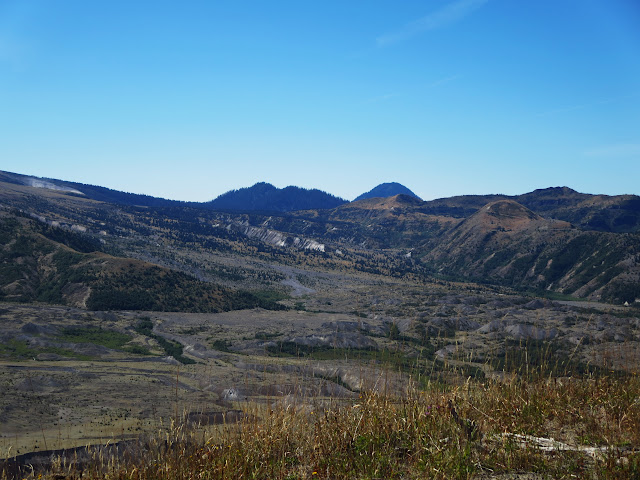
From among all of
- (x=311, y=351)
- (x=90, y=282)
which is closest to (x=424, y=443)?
(x=311, y=351)

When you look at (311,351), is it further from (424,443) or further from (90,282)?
(90,282)

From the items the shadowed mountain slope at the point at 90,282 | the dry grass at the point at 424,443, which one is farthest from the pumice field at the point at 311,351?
the shadowed mountain slope at the point at 90,282

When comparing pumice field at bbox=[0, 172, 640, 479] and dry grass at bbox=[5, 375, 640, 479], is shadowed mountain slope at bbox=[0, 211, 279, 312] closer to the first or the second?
pumice field at bbox=[0, 172, 640, 479]

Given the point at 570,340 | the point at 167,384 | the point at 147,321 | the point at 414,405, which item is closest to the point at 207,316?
the point at 147,321

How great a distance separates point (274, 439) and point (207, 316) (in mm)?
59739

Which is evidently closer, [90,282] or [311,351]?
[311,351]

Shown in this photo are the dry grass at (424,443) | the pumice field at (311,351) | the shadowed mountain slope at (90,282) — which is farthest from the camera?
the shadowed mountain slope at (90,282)

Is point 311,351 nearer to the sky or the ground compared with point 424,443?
nearer to the ground

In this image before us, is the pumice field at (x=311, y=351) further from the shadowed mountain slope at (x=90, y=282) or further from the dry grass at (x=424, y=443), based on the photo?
the shadowed mountain slope at (x=90, y=282)

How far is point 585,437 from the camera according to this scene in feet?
19.3

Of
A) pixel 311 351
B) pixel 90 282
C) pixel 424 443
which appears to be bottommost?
pixel 90 282

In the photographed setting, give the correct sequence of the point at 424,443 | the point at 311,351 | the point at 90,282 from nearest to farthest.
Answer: the point at 424,443 → the point at 311,351 → the point at 90,282

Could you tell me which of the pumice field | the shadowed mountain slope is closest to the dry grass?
the pumice field

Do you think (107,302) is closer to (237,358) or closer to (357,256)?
(237,358)
